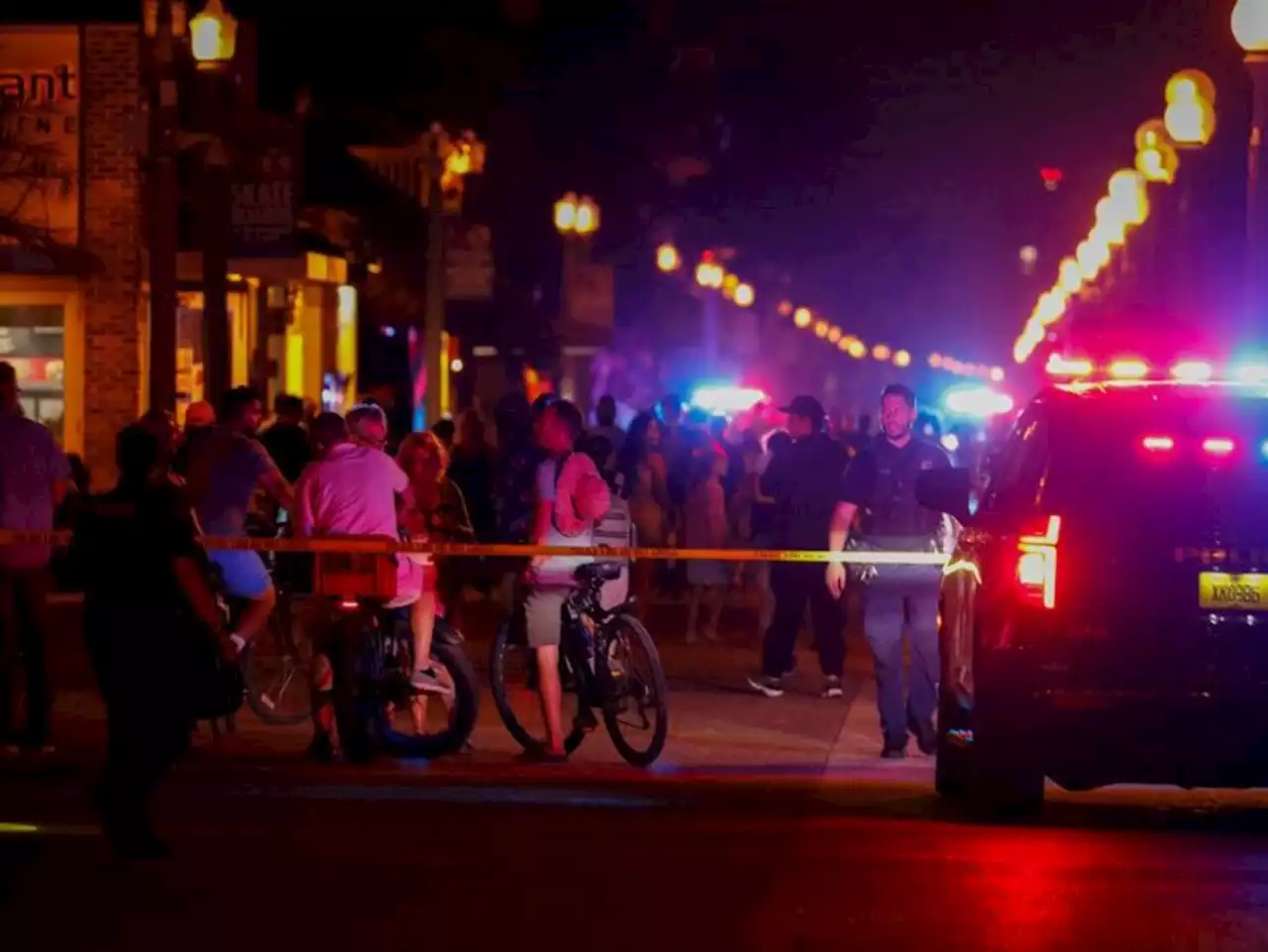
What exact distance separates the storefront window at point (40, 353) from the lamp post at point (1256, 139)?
1301cm

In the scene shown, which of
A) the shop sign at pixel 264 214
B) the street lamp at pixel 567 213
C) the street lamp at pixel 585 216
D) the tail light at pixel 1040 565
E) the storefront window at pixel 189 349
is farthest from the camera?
the street lamp at pixel 585 216

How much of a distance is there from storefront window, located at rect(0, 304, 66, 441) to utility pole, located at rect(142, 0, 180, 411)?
8.00 metres

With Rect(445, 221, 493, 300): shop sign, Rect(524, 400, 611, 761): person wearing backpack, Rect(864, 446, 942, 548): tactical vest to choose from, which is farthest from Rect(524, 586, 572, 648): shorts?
Rect(445, 221, 493, 300): shop sign

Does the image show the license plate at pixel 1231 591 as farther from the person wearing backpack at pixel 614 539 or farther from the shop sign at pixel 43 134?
the shop sign at pixel 43 134

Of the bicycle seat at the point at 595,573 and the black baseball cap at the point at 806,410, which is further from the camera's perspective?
the black baseball cap at the point at 806,410

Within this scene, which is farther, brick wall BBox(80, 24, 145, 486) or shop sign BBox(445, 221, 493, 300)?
brick wall BBox(80, 24, 145, 486)

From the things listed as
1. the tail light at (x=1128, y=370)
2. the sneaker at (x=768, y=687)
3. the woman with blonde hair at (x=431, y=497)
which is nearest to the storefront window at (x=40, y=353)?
the sneaker at (x=768, y=687)

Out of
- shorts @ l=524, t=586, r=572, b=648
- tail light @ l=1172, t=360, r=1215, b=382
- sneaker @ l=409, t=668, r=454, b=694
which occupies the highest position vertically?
tail light @ l=1172, t=360, r=1215, b=382

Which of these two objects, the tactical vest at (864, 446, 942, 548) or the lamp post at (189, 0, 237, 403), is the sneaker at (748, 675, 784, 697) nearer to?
the tactical vest at (864, 446, 942, 548)

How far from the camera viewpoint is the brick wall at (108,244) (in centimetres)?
2505

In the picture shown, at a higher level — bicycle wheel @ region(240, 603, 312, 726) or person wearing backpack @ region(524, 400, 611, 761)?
person wearing backpack @ region(524, 400, 611, 761)

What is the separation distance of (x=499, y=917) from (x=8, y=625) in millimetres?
5152

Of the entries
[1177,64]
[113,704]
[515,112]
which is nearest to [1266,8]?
[113,704]

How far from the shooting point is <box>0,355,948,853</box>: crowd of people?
364 inches
